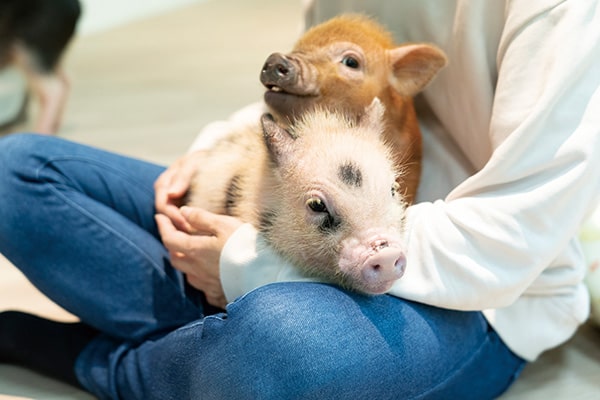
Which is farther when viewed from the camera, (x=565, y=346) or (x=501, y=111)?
(x=565, y=346)

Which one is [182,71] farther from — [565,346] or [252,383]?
[252,383]

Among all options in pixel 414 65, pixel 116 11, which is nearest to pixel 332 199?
pixel 414 65

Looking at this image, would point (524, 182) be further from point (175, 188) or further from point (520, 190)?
point (175, 188)

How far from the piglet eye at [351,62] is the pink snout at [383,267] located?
28 centimetres

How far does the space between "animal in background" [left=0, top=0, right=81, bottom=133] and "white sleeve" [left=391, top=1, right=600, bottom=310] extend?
1526 mm

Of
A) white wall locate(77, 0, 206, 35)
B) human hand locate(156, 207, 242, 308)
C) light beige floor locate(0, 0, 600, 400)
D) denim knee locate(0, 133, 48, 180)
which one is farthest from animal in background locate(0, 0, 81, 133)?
human hand locate(156, 207, 242, 308)

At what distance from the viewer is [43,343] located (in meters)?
1.24

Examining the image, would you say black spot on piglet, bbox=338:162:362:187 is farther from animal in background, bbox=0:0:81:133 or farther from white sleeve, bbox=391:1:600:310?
animal in background, bbox=0:0:81:133

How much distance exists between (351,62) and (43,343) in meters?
0.61

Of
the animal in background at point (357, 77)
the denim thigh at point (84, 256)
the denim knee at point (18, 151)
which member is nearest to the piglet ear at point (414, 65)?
the animal in background at point (357, 77)

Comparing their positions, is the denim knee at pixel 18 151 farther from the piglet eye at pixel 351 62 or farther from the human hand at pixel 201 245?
the piglet eye at pixel 351 62

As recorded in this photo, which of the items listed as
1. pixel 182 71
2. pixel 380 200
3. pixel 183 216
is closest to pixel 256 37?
pixel 182 71

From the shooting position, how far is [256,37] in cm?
301

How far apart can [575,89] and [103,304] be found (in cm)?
67
